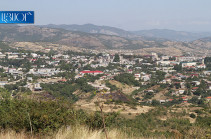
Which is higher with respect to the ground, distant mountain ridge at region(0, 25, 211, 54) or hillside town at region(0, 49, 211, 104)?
distant mountain ridge at region(0, 25, 211, 54)

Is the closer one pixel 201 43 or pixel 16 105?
pixel 16 105

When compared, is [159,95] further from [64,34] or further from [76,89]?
[64,34]

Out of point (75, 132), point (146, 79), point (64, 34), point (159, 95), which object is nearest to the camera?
point (75, 132)

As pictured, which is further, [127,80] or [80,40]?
[80,40]

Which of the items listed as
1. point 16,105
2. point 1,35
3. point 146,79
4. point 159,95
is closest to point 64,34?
point 1,35

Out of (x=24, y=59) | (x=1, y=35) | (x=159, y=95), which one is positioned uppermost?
(x=1, y=35)

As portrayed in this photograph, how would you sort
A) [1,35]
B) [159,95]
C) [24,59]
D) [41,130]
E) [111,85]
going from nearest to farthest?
[41,130]
[159,95]
[111,85]
[24,59]
[1,35]

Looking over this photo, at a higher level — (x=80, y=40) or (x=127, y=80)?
(x=80, y=40)

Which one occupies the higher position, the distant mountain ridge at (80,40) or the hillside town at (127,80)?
the distant mountain ridge at (80,40)

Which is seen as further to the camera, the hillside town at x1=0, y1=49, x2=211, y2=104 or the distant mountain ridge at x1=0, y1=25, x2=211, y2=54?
the distant mountain ridge at x1=0, y1=25, x2=211, y2=54

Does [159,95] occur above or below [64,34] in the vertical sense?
below

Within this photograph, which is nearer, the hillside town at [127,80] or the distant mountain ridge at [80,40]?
the hillside town at [127,80]
